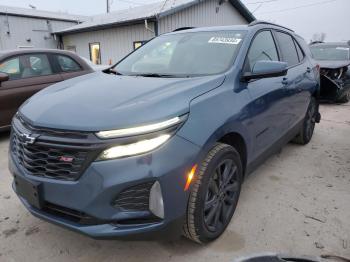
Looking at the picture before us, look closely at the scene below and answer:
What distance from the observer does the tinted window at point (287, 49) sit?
12.7ft

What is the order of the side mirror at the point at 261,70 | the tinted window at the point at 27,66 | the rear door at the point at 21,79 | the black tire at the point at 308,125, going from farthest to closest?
1. the tinted window at the point at 27,66
2. the rear door at the point at 21,79
3. the black tire at the point at 308,125
4. the side mirror at the point at 261,70

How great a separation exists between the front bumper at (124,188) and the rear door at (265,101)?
1.06m

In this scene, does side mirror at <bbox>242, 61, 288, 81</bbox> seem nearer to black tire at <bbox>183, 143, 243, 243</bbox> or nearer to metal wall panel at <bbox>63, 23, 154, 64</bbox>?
black tire at <bbox>183, 143, 243, 243</bbox>

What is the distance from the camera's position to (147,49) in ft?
12.1

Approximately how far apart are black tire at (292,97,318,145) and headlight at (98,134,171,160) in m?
3.35

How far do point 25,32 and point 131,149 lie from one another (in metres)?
20.7

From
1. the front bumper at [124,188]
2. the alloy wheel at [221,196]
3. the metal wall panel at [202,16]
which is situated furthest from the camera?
the metal wall panel at [202,16]

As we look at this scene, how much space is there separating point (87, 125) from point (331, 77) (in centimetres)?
733

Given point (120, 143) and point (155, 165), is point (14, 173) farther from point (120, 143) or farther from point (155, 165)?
point (155, 165)

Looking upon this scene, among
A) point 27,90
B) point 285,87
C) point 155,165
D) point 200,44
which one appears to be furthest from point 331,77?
point 155,165

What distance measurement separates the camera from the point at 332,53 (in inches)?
354

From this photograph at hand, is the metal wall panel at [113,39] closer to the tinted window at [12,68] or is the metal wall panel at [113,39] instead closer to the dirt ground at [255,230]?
the tinted window at [12,68]

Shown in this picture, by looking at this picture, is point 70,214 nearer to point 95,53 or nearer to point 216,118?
point 216,118

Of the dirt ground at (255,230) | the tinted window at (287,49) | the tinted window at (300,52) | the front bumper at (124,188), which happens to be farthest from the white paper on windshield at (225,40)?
the tinted window at (300,52)
